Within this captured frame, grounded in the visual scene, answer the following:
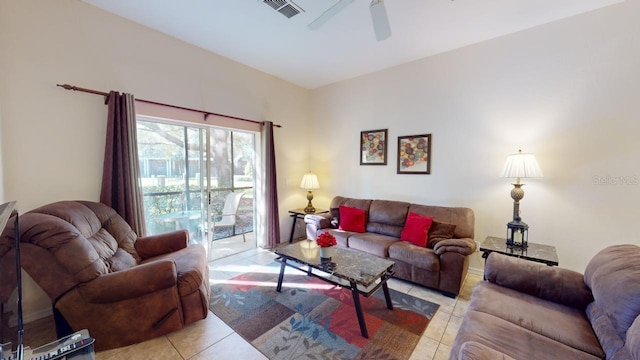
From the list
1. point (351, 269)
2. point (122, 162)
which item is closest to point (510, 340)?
point (351, 269)

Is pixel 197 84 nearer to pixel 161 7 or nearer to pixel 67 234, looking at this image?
pixel 161 7

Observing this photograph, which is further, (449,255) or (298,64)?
(298,64)

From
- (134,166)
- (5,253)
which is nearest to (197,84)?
(134,166)

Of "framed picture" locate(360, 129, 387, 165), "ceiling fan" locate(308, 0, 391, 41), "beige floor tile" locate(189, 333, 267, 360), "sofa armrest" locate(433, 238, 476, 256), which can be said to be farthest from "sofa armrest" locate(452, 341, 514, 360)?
"framed picture" locate(360, 129, 387, 165)

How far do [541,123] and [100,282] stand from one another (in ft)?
14.6

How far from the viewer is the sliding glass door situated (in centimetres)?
305

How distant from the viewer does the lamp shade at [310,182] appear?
176 inches

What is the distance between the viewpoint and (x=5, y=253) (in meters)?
1.07

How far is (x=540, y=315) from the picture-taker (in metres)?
1.56

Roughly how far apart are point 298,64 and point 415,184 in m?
2.60

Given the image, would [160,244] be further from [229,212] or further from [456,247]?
[456,247]

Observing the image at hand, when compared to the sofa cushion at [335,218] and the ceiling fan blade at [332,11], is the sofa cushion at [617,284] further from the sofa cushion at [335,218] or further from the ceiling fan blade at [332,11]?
the sofa cushion at [335,218]

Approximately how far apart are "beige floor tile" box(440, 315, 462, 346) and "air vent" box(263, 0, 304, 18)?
3239 millimetres

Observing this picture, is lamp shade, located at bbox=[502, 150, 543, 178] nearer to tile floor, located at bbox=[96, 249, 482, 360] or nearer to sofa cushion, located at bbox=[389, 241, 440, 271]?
sofa cushion, located at bbox=[389, 241, 440, 271]
